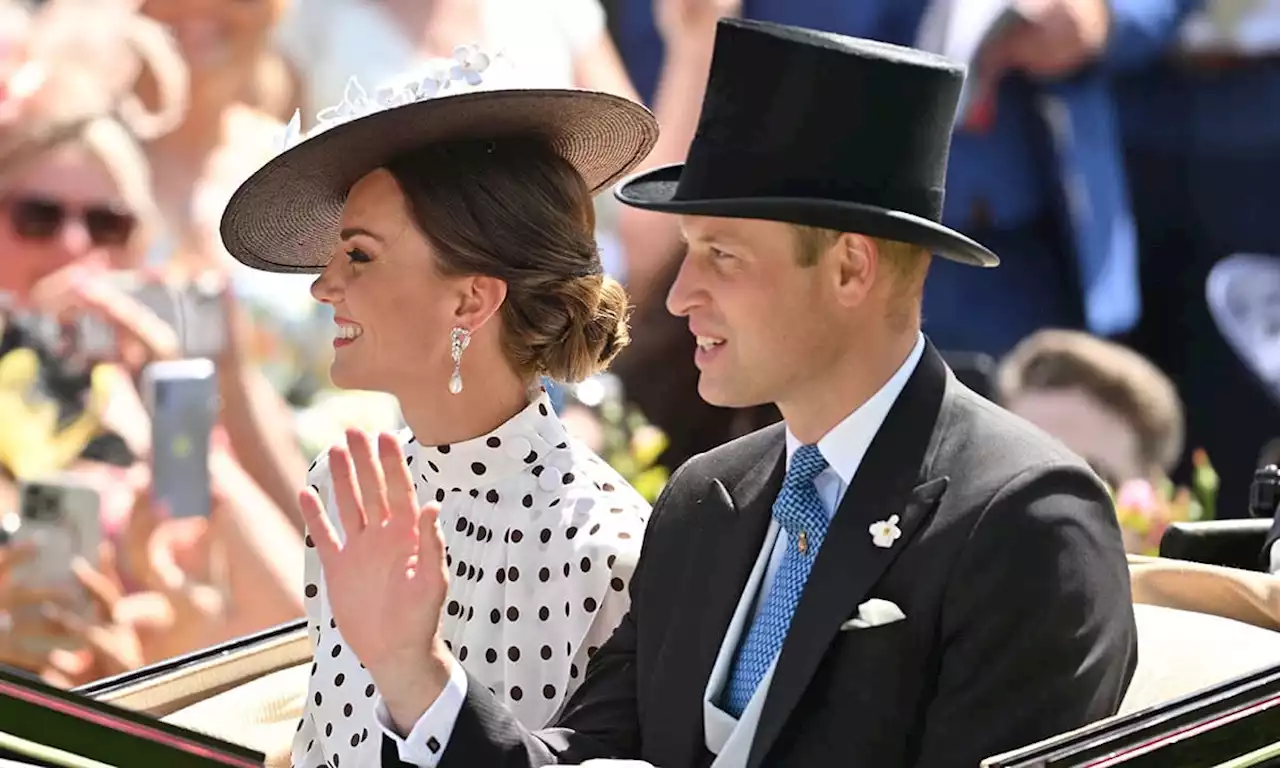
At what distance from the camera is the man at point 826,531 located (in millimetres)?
1912

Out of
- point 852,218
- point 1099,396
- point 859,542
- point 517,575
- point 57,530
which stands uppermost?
point 852,218

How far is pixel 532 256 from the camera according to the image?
2.63 m

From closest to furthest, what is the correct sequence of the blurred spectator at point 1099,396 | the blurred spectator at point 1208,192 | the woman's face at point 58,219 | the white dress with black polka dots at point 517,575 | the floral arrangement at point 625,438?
the white dress with black polka dots at point 517,575
the woman's face at point 58,219
the floral arrangement at point 625,438
the blurred spectator at point 1208,192
the blurred spectator at point 1099,396

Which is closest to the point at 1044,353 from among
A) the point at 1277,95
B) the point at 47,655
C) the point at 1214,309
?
the point at 1214,309

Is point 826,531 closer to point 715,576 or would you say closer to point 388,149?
point 715,576

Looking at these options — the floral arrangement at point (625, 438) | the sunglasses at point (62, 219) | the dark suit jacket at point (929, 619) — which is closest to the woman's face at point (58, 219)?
the sunglasses at point (62, 219)

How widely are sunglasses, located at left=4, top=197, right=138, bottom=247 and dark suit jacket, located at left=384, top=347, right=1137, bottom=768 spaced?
2.86 metres

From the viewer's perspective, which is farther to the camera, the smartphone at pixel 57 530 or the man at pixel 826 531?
the smartphone at pixel 57 530

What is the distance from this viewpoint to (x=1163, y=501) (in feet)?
19.2

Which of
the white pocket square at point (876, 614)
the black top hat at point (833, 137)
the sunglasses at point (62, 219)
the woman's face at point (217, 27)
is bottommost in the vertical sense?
the white pocket square at point (876, 614)

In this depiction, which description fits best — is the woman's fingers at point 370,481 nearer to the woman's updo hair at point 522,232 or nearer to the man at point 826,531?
the man at point 826,531

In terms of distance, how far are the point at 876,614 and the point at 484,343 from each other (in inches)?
35.1

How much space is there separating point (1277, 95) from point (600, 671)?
419 centimetres

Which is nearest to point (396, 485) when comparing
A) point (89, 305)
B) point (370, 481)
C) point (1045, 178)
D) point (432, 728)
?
point (370, 481)
